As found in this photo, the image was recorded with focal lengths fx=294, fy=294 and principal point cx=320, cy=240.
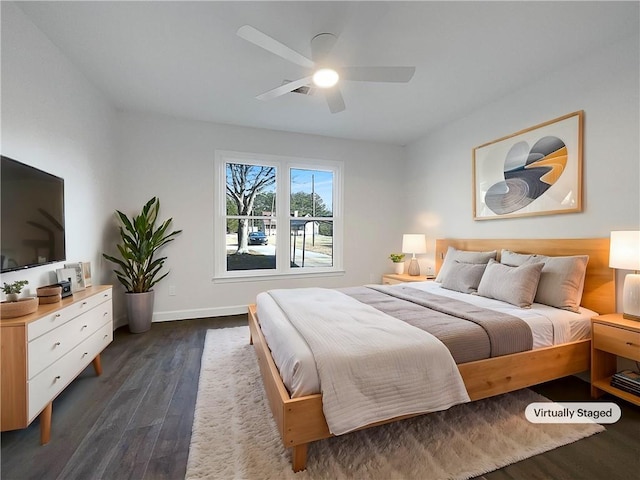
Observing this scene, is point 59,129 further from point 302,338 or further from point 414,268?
point 414,268

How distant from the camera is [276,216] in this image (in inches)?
179

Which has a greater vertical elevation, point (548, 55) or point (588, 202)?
point (548, 55)

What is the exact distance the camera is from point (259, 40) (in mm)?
1789

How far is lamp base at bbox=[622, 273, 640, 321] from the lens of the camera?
2.03 m

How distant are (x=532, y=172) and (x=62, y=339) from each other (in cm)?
412

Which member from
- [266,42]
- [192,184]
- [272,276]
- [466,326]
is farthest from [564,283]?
[192,184]

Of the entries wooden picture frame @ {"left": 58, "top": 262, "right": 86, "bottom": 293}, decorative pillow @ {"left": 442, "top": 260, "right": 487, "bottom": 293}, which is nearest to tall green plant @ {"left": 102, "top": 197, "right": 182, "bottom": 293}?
wooden picture frame @ {"left": 58, "top": 262, "right": 86, "bottom": 293}

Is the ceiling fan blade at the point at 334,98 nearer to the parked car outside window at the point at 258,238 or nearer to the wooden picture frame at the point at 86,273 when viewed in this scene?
the parked car outside window at the point at 258,238

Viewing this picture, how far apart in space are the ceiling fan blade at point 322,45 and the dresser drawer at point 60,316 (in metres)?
2.47

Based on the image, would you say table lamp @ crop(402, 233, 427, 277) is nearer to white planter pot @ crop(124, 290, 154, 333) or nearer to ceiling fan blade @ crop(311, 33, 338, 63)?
ceiling fan blade @ crop(311, 33, 338, 63)

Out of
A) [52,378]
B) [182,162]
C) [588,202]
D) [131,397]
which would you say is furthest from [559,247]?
[182,162]

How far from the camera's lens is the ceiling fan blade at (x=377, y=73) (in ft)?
6.89

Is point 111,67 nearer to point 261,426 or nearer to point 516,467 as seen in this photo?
point 261,426

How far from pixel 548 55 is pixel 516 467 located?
3.07 metres
